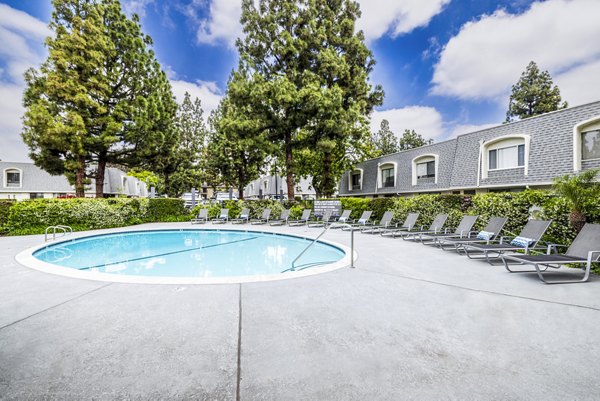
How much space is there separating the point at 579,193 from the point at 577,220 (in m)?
0.59

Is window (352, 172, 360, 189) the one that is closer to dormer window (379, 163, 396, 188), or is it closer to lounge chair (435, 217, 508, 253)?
dormer window (379, 163, 396, 188)

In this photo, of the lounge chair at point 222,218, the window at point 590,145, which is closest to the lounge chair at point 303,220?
the lounge chair at point 222,218

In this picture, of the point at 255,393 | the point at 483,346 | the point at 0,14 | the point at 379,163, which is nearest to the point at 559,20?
the point at 379,163

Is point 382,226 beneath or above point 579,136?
beneath

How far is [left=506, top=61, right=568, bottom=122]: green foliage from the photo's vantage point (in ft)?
104

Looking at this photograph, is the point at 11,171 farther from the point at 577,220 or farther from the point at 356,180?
the point at 577,220

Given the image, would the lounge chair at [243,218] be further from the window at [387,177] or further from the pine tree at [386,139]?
the pine tree at [386,139]

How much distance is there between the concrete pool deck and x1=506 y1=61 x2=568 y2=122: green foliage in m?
39.5

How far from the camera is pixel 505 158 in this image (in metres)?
15.4

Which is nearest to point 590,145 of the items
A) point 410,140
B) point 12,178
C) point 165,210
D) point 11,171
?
point 165,210

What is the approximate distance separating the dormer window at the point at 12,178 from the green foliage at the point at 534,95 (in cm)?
5941

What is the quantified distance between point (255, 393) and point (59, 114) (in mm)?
20414

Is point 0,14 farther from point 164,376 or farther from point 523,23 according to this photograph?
point 523,23

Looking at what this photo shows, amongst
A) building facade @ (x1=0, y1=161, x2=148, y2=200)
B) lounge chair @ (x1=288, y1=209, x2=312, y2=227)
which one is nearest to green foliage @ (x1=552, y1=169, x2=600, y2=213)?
lounge chair @ (x1=288, y1=209, x2=312, y2=227)
